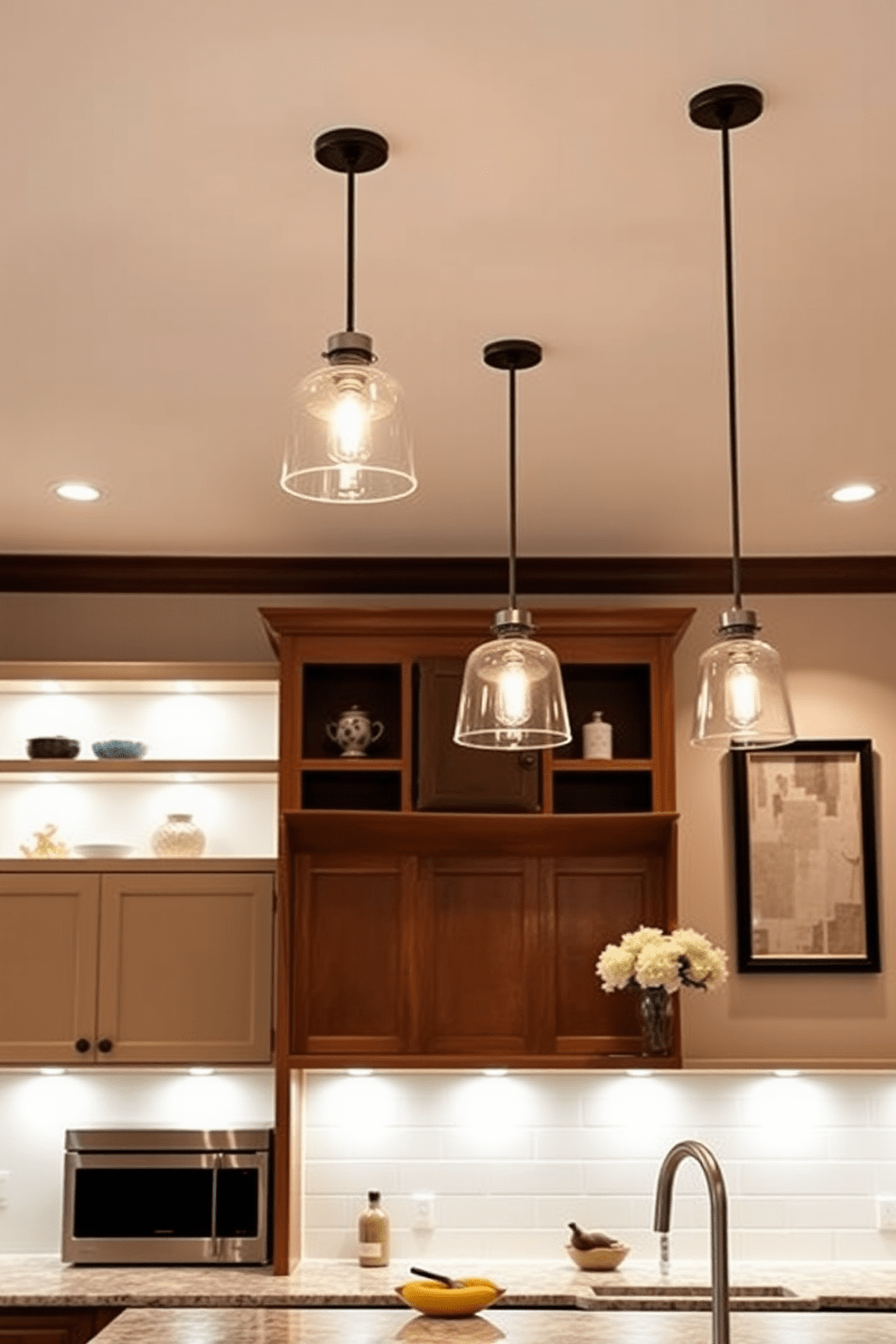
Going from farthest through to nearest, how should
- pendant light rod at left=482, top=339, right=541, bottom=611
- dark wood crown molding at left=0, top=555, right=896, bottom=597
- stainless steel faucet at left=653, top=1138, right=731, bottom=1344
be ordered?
1. dark wood crown molding at left=0, top=555, right=896, bottom=597
2. pendant light rod at left=482, top=339, right=541, bottom=611
3. stainless steel faucet at left=653, top=1138, right=731, bottom=1344

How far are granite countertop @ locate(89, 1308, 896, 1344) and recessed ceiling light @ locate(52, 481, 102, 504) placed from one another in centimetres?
220

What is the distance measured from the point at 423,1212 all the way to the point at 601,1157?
56 cm

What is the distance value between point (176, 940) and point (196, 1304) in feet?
3.38

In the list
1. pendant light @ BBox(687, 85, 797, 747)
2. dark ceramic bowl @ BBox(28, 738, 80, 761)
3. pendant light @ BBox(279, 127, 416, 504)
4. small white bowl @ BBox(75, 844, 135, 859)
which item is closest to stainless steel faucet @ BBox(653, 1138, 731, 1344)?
pendant light @ BBox(687, 85, 797, 747)

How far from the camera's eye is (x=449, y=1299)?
3.69 m

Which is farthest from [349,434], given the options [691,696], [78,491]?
[691,696]

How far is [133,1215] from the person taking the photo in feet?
16.9

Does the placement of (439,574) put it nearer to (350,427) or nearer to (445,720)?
(445,720)

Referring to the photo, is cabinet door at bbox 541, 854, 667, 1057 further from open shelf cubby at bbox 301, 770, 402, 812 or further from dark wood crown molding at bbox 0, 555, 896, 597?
dark wood crown molding at bbox 0, 555, 896, 597

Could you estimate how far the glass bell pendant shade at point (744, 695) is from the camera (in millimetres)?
2838

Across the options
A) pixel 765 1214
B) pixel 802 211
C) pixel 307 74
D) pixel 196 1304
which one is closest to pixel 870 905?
pixel 765 1214

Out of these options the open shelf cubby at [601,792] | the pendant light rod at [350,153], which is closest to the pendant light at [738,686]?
the pendant light rod at [350,153]

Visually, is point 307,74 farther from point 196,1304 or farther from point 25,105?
point 196,1304

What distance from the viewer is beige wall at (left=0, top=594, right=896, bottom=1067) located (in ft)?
17.9
